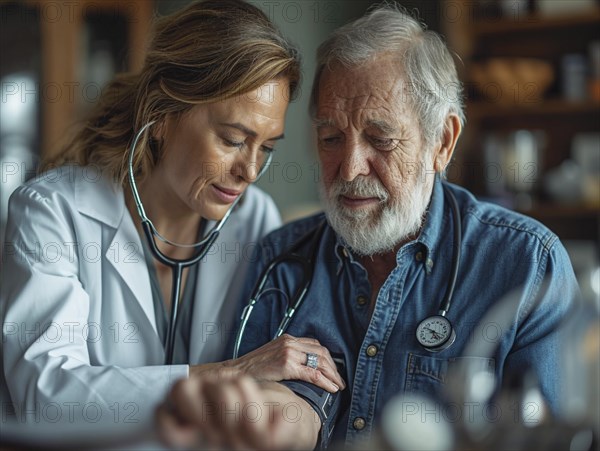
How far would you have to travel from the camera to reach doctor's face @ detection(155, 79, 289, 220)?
1574 mm

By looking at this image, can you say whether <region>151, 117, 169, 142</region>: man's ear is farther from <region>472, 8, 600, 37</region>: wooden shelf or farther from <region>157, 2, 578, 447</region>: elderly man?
<region>472, 8, 600, 37</region>: wooden shelf

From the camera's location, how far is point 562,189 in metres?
3.60

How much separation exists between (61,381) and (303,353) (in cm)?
45

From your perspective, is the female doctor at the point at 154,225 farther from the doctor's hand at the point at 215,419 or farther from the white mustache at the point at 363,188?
the doctor's hand at the point at 215,419

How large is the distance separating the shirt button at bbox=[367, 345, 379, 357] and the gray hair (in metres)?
0.45

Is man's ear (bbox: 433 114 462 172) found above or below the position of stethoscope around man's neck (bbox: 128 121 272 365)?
above

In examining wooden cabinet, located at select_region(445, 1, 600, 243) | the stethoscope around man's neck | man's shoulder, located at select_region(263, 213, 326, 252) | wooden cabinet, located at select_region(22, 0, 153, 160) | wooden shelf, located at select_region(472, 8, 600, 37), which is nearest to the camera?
the stethoscope around man's neck

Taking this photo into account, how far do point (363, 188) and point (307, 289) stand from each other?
0.25m

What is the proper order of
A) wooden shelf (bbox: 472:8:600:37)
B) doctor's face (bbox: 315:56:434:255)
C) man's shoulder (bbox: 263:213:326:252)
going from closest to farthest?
doctor's face (bbox: 315:56:434:255)
man's shoulder (bbox: 263:213:326:252)
wooden shelf (bbox: 472:8:600:37)

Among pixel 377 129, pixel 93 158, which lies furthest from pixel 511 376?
pixel 93 158

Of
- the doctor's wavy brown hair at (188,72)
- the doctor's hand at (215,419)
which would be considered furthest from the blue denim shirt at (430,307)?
the doctor's hand at (215,419)

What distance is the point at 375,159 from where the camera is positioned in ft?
5.05

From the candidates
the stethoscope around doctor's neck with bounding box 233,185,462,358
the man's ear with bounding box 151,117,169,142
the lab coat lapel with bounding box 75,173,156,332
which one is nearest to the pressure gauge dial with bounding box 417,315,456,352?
the stethoscope around doctor's neck with bounding box 233,185,462,358

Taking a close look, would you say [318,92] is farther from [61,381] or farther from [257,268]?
[61,381]
